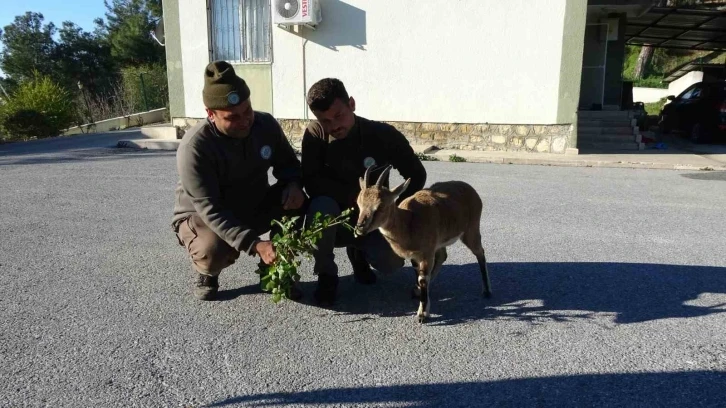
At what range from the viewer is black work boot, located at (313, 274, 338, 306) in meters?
3.94

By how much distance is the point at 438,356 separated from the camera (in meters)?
3.18

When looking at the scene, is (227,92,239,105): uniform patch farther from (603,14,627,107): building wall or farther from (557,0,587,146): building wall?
(603,14,627,107): building wall

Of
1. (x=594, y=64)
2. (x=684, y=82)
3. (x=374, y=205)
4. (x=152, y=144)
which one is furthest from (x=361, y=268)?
(x=684, y=82)

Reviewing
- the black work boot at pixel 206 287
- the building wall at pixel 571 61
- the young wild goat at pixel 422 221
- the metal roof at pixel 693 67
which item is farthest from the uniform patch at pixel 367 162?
the metal roof at pixel 693 67

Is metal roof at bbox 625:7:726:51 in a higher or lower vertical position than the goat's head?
higher

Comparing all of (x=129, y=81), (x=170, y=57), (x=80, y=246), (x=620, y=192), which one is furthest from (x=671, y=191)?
(x=129, y=81)

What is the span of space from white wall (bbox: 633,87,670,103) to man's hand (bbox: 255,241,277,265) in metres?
31.7

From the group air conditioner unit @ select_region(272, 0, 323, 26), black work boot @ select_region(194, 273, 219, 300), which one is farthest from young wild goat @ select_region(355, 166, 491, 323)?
air conditioner unit @ select_region(272, 0, 323, 26)

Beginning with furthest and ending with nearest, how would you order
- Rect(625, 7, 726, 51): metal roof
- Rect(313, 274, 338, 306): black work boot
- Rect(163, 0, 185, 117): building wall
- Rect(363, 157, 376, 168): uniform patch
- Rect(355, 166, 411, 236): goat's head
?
Rect(625, 7, 726, 51): metal roof, Rect(163, 0, 185, 117): building wall, Rect(363, 157, 376, 168): uniform patch, Rect(313, 274, 338, 306): black work boot, Rect(355, 166, 411, 236): goat's head

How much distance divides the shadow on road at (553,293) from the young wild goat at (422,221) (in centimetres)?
23

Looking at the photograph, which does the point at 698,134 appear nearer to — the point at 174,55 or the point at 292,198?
the point at 174,55

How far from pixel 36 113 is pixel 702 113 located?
1997 cm

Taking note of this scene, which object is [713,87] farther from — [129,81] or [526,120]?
[129,81]

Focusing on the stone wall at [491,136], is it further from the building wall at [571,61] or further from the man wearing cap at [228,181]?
the man wearing cap at [228,181]
